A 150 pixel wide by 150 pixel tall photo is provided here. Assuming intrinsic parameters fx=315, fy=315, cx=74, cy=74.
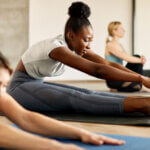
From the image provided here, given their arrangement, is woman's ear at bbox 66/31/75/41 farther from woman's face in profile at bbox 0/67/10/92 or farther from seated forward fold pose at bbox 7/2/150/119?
woman's face in profile at bbox 0/67/10/92

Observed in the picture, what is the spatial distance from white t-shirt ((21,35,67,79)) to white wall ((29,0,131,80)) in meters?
4.17

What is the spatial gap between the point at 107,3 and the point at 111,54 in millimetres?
2239

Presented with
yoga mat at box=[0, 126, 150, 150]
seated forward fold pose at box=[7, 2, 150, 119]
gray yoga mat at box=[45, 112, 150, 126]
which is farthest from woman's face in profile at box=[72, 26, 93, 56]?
yoga mat at box=[0, 126, 150, 150]

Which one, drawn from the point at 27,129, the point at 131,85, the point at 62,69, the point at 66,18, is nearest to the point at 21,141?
the point at 27,129

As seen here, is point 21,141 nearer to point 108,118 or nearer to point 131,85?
point 108,118

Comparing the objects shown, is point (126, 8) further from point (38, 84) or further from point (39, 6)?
point (38, 84)

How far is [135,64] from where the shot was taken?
419cm

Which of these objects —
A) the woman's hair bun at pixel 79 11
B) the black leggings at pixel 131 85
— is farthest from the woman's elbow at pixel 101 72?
the black leggings at pixel 131 85

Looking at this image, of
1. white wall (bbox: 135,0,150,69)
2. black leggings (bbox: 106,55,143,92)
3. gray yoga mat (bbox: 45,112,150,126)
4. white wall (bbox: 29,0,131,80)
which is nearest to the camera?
gray yoga mat (bbox: 45,112,150,126)

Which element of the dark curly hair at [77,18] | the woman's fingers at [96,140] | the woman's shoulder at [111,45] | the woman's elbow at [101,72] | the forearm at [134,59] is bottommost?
the forearm at [134,59]

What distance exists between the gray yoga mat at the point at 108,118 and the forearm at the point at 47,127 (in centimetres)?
63

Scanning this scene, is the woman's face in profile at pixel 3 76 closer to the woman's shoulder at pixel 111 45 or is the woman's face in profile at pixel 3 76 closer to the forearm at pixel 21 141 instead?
the forearm at pixel 21 141

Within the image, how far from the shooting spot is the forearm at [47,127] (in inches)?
46.6

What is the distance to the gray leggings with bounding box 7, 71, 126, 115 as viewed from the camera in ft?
6.49
